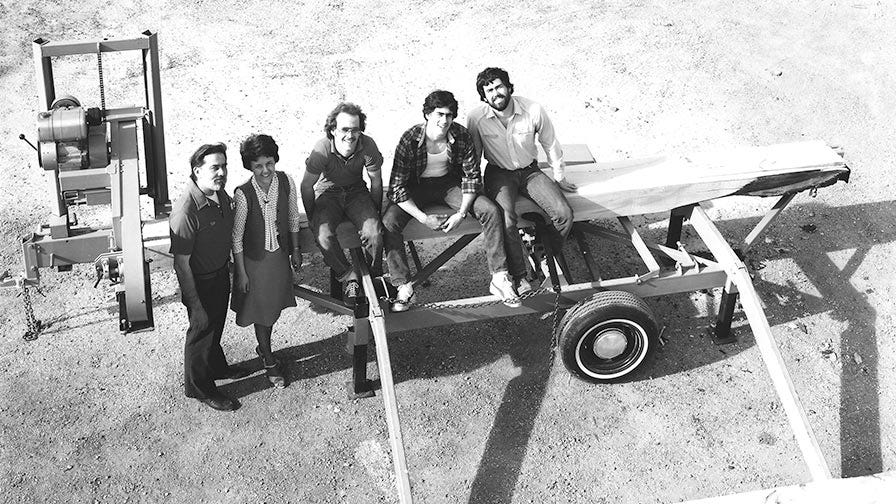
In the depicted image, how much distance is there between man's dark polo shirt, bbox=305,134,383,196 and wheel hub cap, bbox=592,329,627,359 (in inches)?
84.2

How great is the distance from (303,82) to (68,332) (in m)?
4.29

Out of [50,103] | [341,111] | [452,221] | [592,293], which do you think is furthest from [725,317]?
[50,103]

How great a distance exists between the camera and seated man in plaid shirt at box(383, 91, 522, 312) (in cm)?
682

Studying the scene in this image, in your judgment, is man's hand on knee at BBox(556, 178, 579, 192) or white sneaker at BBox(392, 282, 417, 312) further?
man's hand on knee at BBox(556, 178, 579, 192)

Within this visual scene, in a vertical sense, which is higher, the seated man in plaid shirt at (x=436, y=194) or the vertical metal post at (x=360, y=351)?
the seated man in plaid shirt at (x=436, y=194)

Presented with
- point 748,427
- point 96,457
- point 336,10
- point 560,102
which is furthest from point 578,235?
point 336,10

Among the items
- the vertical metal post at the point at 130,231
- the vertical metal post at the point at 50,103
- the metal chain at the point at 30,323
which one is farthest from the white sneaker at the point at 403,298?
the metal chain at the point at 30,323

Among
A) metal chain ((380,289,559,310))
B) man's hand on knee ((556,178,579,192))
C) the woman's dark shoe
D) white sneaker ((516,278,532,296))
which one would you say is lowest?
the woman's dark shoe

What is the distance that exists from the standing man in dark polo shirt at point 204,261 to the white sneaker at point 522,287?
2.14 m

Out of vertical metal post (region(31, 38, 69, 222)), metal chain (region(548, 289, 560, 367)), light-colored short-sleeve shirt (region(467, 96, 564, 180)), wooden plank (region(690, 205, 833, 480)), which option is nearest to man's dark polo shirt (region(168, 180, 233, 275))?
vertical metal post (region(31, 38, 69, 222))

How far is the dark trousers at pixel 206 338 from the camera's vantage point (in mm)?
6656

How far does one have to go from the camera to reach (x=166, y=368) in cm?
759

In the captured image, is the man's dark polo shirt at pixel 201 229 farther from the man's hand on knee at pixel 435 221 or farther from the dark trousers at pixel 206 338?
the man's hand on knee at pixel 435 221

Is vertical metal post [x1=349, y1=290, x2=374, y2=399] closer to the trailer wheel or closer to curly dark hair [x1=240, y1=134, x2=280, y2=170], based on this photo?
curly dark hair [x1=240, y1=134, x2=280, y2=170]
